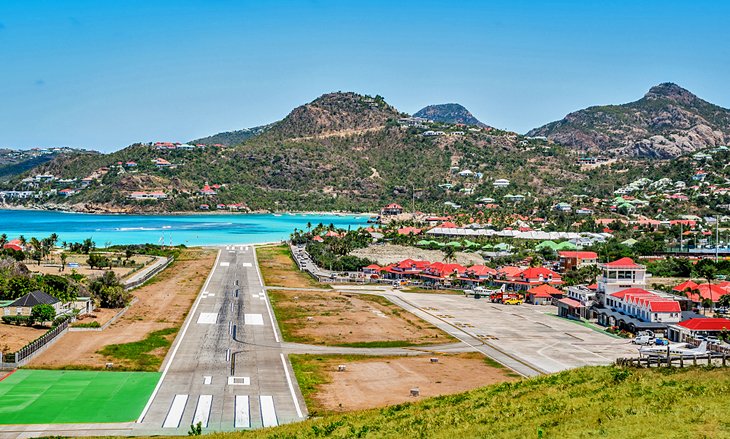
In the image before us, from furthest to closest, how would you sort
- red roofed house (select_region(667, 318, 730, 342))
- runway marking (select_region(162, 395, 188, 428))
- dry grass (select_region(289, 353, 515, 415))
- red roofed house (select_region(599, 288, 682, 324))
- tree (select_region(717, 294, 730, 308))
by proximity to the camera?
tree (select_region(717, 294, 730, 308)), red roofed house (select_region(599, 288, 682, 324)), red roofed house (select_region(667, 318, 730, 342)), dry grass (select_region(289, 353, 515, 415)), runway marking (select_region(162, 395, 188, 428))

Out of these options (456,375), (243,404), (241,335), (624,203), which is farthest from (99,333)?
(624,203)

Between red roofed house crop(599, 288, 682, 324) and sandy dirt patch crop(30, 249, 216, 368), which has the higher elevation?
→ red roofed house crop(599, 288, 682, 324)

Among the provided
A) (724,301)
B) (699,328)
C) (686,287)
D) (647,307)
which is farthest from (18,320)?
(686,287)

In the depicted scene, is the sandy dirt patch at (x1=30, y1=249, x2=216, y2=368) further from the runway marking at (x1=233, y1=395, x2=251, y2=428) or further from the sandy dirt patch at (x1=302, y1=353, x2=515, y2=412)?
the sandy dirt patch at (x1=302, y1=353, x2=515, y2=412)

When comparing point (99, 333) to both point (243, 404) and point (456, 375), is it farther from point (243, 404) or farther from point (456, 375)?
point (456, 375)

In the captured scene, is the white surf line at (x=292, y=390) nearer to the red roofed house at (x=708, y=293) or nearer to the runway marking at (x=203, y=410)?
the runway marking at (x=203, y=410)

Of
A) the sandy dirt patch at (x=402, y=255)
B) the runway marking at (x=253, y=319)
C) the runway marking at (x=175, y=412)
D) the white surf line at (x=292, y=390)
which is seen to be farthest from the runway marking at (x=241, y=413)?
the sandy dirt patch at (x=402, y=255)

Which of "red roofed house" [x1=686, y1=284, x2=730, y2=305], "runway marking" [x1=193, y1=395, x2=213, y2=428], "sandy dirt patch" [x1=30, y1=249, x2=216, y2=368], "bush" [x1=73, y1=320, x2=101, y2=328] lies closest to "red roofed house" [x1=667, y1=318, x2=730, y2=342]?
"red roofed house" [x1=686, y1=284, x2=730, y2=305]
